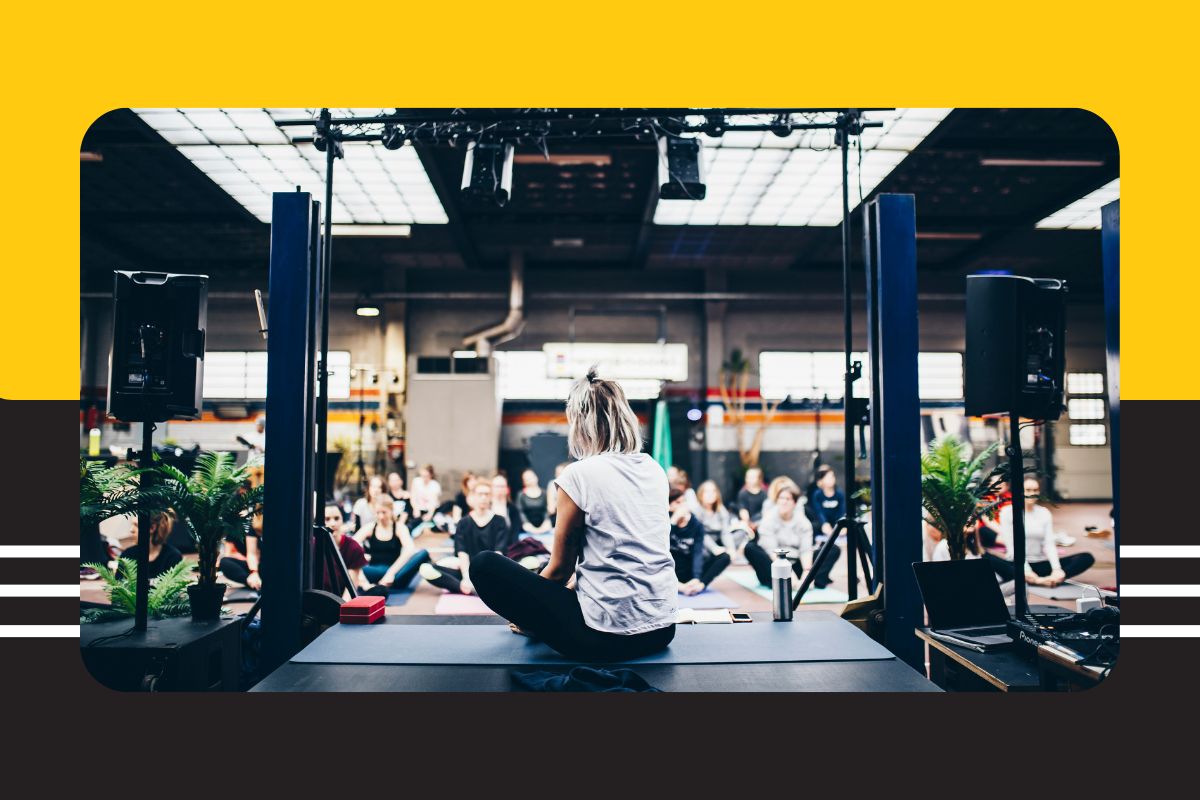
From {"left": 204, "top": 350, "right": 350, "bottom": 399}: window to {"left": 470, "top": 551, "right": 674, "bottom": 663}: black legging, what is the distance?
28.8 ft

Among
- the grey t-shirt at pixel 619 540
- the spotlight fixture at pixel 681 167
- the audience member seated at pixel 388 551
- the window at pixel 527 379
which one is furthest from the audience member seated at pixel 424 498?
the grey t-shirt at pixel 619 540

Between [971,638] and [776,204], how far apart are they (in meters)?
5.97

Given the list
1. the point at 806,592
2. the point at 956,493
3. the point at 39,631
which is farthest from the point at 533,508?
the point at 39,631

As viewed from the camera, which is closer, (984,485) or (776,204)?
(984,485)

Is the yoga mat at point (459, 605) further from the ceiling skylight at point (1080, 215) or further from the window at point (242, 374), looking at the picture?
the ceiling skylight at point (1080, 215)

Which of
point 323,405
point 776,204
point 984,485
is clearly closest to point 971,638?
point 984,485

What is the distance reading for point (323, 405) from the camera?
134 inches

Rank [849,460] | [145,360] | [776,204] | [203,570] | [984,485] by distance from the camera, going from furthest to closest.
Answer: [776,204] → [984,485] → [849,460] → [203,570] → [145,360]

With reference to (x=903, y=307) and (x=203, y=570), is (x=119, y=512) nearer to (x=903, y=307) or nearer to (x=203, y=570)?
(x=203, y=570)

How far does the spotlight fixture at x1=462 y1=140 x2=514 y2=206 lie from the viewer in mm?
3852

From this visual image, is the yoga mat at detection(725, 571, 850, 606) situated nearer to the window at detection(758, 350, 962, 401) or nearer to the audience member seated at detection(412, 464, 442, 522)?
the audience member seated at detection(412, 464, 442, 522)

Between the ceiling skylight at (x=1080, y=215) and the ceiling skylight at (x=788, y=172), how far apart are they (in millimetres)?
2363

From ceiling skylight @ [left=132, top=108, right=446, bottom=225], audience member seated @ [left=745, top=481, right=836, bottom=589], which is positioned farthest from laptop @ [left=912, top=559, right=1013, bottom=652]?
ceiling skylight @ [left=132, top=108, right=446, bottom=225]

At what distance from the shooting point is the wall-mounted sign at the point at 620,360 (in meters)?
9.33
